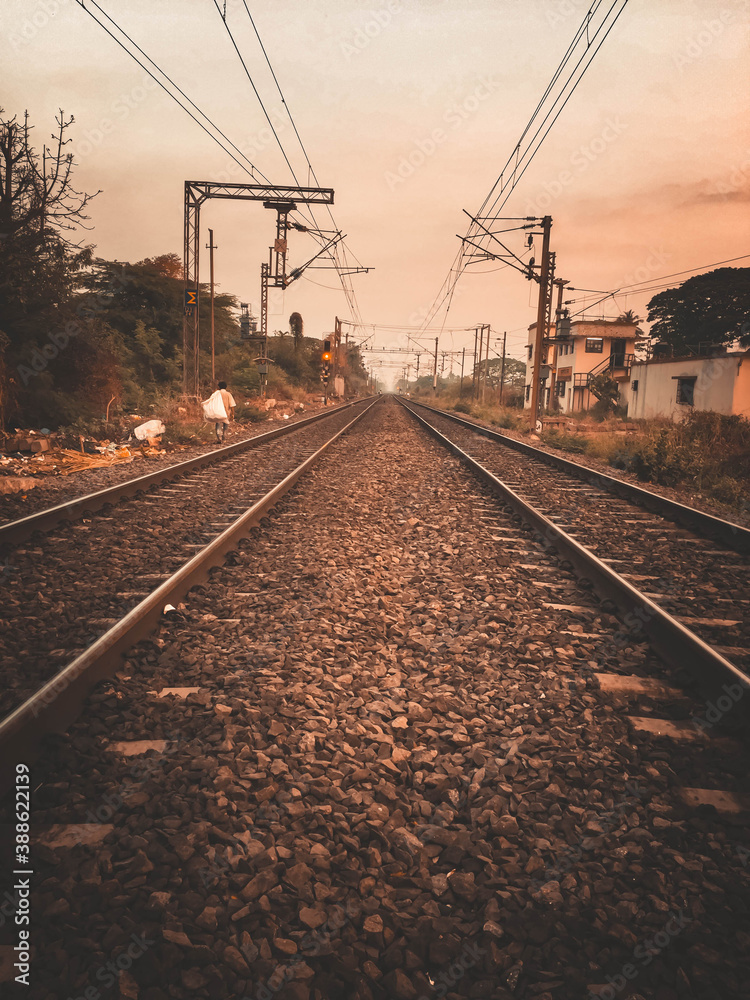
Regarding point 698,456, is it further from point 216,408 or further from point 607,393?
point 607,393

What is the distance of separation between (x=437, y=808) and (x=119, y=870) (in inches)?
45.3

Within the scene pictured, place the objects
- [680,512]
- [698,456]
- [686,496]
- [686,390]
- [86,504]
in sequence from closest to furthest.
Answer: [86,504] → [680,512] → [686,496] → [698,456] → [686,390]

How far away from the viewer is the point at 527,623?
13.2 feet

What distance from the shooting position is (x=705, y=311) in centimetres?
5988

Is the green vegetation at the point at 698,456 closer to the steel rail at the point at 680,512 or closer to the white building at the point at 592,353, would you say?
the steel rail at the point at 680,512

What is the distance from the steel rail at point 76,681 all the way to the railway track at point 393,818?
3.4 inches

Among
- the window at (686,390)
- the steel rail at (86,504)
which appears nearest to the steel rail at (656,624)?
the steel rail at (86,504)

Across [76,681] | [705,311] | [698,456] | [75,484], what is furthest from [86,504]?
[705,311]

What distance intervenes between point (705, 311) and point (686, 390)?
31.7 metres

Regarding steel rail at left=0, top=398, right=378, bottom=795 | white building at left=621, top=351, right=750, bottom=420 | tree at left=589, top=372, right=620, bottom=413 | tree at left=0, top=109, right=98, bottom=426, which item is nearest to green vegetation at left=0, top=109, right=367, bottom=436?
tree at left=0, top=109, right=98, bottom=426

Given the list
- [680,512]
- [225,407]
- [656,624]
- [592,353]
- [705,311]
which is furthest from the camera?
[705,311]

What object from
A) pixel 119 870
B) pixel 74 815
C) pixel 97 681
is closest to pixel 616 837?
pixel 119 870

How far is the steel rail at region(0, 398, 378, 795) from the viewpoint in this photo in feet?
7.75

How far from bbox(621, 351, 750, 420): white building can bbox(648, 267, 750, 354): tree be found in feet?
74.3
